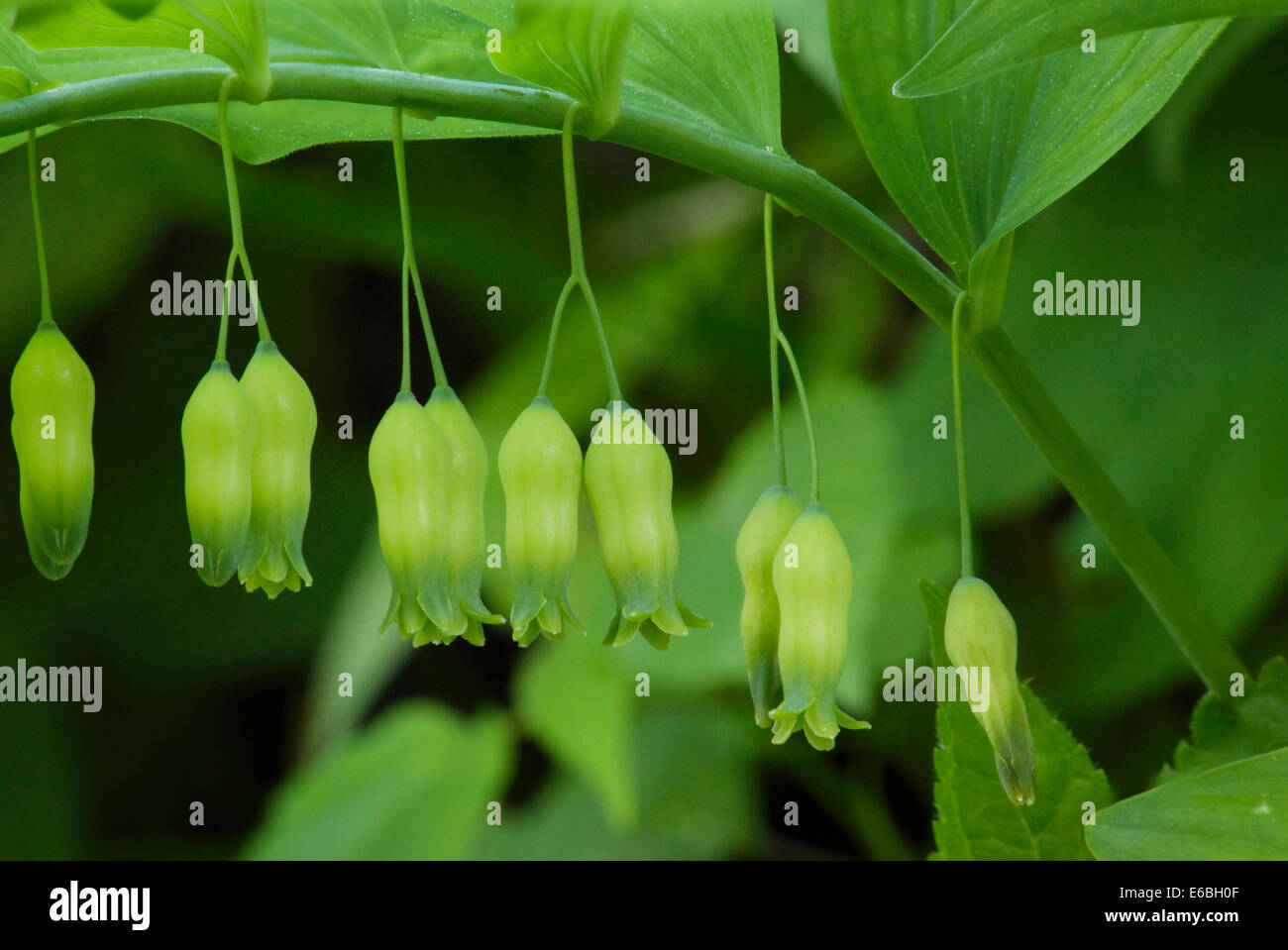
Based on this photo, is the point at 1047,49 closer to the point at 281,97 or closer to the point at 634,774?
the point at 281,97

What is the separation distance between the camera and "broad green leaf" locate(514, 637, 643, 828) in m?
1.47

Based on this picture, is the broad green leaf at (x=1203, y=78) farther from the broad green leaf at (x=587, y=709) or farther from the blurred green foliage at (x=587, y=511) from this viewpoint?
the broad green leaf at (x=587, y=709)

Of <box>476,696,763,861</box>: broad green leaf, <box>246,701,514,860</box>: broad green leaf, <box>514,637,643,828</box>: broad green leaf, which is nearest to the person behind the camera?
<box>514,637,643,828</box>: broad green leaf

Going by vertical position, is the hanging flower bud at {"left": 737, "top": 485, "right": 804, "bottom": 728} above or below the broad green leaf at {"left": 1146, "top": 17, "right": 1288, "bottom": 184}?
below

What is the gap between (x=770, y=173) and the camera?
709mm

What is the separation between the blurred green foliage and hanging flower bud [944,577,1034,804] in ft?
1.78

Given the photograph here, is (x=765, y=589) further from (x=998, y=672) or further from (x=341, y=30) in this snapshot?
(x=341, y=30)

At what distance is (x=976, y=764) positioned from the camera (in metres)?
0.80

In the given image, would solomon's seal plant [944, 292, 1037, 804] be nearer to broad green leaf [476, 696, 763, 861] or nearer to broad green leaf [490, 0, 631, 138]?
broad green leaf [490, 0, 631, 138]

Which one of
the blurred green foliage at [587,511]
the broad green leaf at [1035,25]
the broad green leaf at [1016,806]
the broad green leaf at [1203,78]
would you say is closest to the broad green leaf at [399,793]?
the blurred green foliage at [587,511]

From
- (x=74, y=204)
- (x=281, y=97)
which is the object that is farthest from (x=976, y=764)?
(x=74, y=204)

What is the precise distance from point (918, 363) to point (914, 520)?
203 mm

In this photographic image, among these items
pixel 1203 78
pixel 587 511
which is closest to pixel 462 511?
pixel 1203 78

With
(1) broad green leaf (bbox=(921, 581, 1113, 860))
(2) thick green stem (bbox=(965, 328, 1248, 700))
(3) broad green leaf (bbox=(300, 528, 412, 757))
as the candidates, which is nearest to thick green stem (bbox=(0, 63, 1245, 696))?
(2) thick green stem (bbox=(965, 328, 1248, 700))
